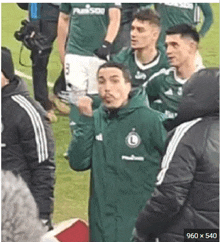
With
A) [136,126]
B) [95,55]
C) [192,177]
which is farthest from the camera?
[95,55]

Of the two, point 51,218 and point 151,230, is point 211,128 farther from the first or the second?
point 51,218

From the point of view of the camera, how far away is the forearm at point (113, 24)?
14.6ft

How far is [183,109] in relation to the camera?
3697 millimetres

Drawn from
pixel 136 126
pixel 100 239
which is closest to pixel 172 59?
pixel 136 126

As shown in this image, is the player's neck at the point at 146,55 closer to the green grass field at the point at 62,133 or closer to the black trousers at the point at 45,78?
the green grass field at the point at 62,133

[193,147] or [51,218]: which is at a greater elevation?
[193,147]

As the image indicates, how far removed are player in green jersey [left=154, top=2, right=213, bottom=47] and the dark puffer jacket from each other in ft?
2.20

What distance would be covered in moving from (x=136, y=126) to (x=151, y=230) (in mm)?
779

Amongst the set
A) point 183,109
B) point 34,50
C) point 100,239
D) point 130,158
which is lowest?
point 100,239

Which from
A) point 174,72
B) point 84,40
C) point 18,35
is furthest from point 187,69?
point 18,35

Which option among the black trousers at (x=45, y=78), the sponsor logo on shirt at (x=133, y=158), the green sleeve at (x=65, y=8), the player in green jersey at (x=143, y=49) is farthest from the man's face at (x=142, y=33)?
the sponsor logo on shirt at (x=133, y=158)

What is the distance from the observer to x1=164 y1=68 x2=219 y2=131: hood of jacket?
361 centimetres

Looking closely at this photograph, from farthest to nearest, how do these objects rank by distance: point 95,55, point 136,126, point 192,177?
point 95,55 → point 136,126 → point 192,177

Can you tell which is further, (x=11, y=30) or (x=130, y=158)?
(x=11, y=30)
